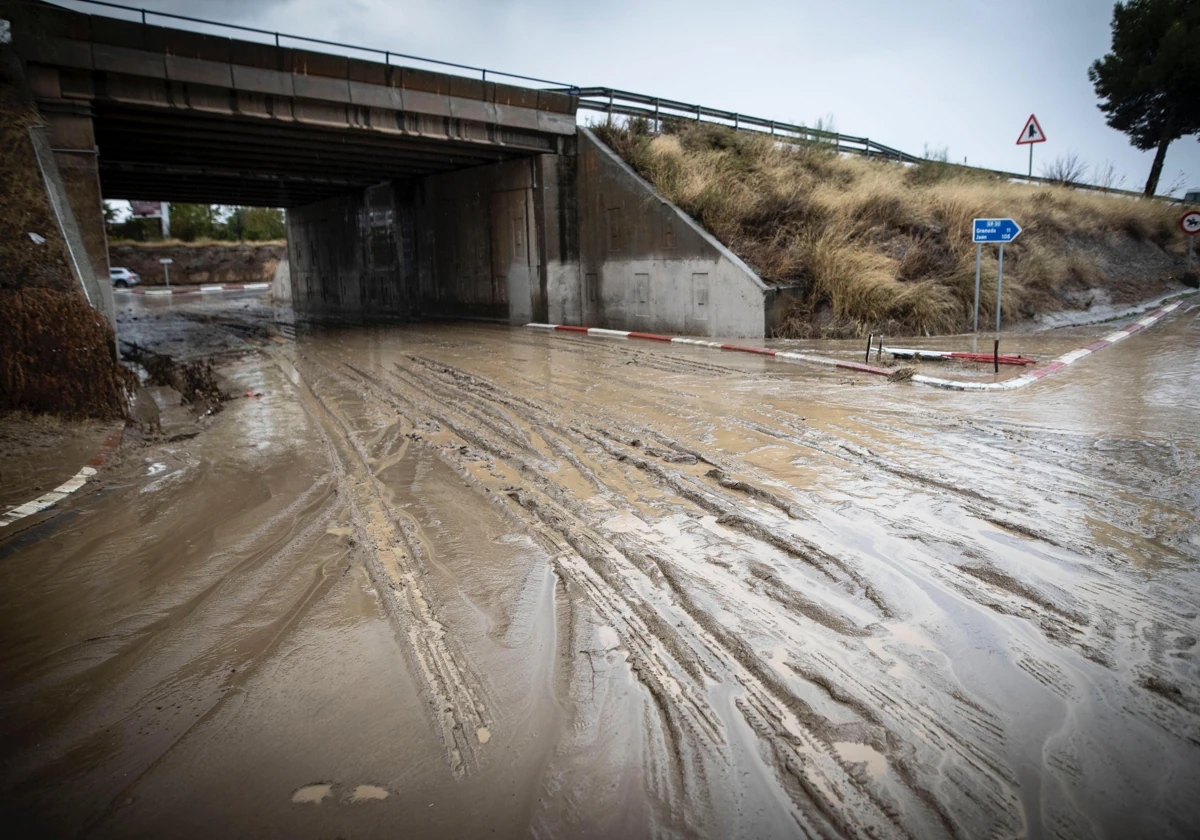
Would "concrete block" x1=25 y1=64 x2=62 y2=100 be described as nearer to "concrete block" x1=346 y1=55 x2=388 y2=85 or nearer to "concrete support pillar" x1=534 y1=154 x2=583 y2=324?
"concrete block" x1=346 y1=55 x2=388 y2=85

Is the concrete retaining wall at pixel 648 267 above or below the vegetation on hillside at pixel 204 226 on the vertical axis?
below

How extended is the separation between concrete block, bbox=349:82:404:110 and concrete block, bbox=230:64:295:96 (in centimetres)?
141

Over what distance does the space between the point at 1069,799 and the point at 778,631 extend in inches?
51.2

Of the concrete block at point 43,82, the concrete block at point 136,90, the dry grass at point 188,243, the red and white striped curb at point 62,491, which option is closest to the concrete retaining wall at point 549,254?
the concrete block at point 136,90

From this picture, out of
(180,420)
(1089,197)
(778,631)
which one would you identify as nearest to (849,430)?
(778,631)

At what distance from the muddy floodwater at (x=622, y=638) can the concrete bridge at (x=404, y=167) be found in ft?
35.0

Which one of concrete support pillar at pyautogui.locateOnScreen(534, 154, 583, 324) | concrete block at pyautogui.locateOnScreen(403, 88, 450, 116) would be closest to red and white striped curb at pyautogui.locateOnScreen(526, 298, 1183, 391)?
concrete support pillar at pyautogui.locateOnScreen(534, 154, 583, 324)

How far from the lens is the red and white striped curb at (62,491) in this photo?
5.32 metres

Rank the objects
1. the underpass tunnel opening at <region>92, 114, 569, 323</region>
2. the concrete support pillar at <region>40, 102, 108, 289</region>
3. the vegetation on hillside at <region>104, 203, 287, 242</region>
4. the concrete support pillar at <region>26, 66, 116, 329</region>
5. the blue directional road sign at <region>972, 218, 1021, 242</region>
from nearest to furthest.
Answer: the blue directional road sign at <region>972, 218, 1021, 242</region>
the concrete support pillar at <region>26, 66, 116, 329</region>
the concrete support pillar at <region>40, 102, 108, 289</region>
the underpass tunnel opening at <region>92, 114, 569, 323</region>
the vegetation on hillside at <region>104, 203, 287, 242</region>

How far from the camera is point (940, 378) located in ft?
33.1

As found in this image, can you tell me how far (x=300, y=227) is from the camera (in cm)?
3444

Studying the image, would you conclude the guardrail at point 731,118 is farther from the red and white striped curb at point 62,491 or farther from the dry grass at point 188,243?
the dry grass at point 188,243

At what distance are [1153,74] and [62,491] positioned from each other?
39.9m

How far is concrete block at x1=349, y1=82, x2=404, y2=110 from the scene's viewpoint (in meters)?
17.0
